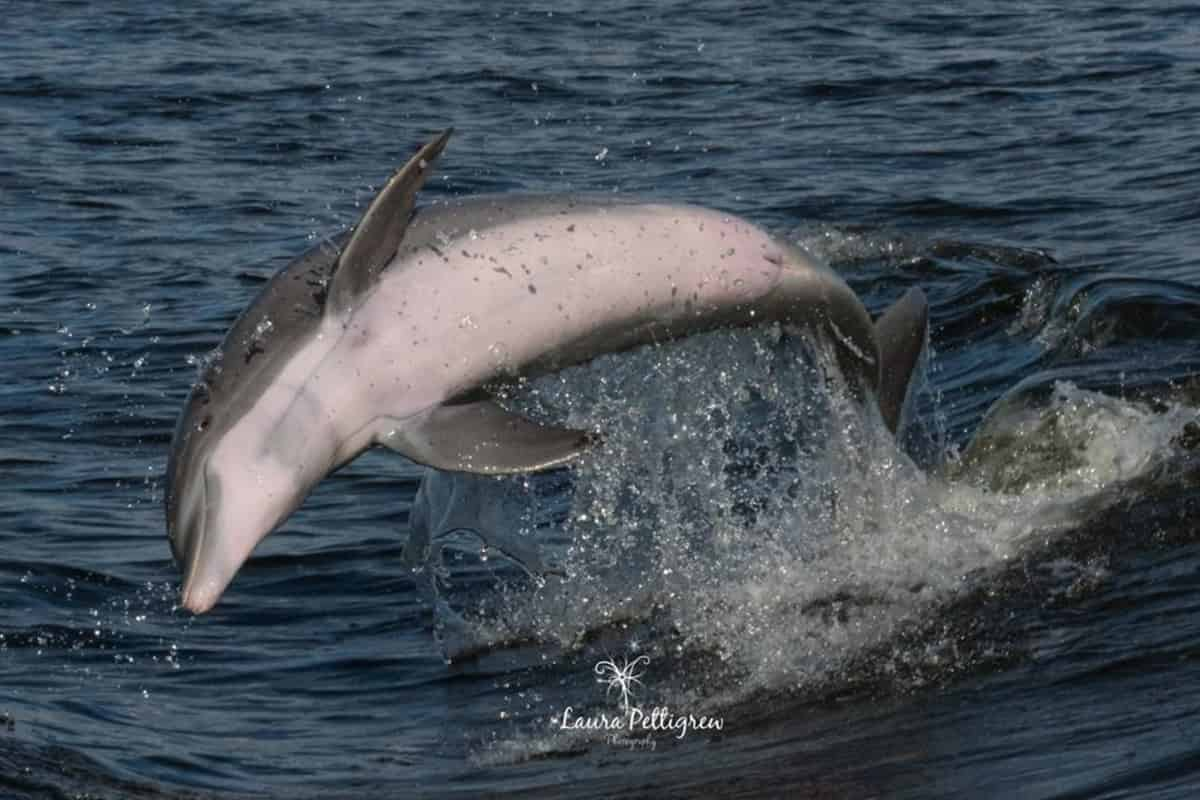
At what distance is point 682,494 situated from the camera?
1004cm

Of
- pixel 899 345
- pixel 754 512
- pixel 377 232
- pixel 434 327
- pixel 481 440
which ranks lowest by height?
pixel 754 512

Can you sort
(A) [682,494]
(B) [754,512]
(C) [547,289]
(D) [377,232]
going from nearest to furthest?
1. (D) [377,232]
2. (C) [547,289]
3. (A) [682,494]
4. (B) [754,512]

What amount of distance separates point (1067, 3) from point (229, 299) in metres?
12.9

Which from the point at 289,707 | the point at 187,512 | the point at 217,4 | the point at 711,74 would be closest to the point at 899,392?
the point at 289,707

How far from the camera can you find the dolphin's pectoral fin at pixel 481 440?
6.96 metres

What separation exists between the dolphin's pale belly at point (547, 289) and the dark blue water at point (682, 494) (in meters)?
1.30

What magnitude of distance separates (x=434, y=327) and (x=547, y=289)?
17.6 inches

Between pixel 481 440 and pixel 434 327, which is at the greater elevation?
pixel 434 327

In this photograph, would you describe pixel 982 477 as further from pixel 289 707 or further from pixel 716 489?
pixel 289 707

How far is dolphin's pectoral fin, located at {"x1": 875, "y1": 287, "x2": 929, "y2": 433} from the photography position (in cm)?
863

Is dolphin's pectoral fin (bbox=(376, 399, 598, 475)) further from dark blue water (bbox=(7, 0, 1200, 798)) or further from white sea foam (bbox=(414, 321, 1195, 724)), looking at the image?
dark blue water (bbox=(7, 0, 1200, 798))

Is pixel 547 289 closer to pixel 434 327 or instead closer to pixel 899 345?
pixel 434 327

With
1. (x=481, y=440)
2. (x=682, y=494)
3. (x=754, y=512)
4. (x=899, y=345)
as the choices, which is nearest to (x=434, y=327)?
(x=481, y=440)

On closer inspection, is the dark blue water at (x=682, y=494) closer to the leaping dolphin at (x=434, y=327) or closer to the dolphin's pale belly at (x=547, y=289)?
the leaping dolphin at (x=434, y=327)
